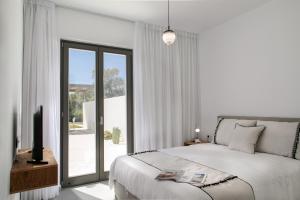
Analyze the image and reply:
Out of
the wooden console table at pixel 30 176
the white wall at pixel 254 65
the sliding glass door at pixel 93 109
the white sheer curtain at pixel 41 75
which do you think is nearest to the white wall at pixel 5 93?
the wooden console table at pixel 30 176

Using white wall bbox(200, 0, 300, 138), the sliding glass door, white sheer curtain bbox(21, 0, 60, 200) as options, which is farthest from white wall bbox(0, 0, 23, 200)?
white wall bbox(200, 0, 300, 138)

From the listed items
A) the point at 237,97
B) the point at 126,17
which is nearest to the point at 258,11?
the point at 237,97

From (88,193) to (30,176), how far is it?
6.06 ft

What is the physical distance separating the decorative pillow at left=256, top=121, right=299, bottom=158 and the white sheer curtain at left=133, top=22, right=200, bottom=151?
1.71 meters

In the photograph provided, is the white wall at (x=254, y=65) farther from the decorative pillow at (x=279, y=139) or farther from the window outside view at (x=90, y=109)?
the window outside view at (x=90, y=109)

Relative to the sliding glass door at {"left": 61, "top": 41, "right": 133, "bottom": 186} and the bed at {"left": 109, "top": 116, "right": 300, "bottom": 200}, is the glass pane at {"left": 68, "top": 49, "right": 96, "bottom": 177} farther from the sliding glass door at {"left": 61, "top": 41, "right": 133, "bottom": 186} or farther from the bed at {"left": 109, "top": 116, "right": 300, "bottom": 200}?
the bed at {"left": 109, "top": 116, "right": 300, "bottom": 200}

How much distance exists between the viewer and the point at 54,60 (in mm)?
3209

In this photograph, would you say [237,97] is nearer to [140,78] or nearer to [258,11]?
[258,11]

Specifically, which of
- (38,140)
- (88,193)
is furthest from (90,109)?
(38,140)

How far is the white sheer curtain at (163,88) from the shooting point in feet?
12.9

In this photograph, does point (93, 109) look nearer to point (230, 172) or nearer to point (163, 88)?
point (163, 88)

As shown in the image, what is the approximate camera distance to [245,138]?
116 inches

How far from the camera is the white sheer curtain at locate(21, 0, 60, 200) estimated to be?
2988 mm

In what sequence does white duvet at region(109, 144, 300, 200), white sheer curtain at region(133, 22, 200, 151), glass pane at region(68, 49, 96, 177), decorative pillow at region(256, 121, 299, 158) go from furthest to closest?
white sheer curtain at region(133, 22, 200, 151)
glass pane at region(68, 49, 96, 177)
decorative pillow at region(256, 121, 299, 158)
white duvet at region(109, 144, 300, 200)
